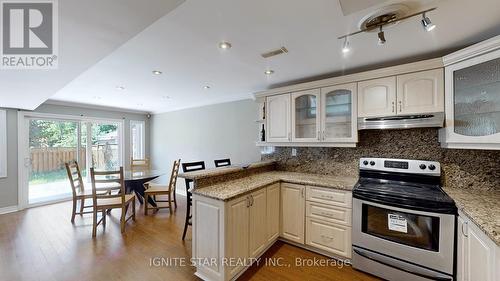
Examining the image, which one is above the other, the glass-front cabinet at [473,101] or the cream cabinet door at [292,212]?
the glass-front cabinet at [473,101]

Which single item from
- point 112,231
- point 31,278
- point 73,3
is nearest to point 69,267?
point 31,278

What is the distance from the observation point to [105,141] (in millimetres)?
5133

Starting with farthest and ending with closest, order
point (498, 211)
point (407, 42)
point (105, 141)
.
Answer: point (105, 141) → point (407, 42) → point (498, 211)

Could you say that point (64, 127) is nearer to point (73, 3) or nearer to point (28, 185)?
point (28, 185)

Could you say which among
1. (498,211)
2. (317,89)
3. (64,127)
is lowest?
(498,211)

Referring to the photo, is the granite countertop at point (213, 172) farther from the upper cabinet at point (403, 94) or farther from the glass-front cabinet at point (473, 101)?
Result: the glass-front cabinet at point (473, 101)

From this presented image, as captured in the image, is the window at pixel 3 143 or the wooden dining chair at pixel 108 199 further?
the window at pixel 3 143

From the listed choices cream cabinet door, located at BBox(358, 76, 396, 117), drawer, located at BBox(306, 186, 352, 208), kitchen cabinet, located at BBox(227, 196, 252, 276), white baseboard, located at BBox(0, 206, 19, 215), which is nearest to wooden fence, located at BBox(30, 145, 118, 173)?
white baseboard, located at BBox(0, 206, 19, 215)

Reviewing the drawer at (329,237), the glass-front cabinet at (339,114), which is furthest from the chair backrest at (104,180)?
the glass-front cabinet at (339,114)

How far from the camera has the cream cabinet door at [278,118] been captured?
286cm

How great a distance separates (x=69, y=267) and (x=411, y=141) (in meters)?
4.08

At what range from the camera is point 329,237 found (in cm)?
227

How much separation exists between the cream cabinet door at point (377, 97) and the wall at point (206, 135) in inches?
75.9

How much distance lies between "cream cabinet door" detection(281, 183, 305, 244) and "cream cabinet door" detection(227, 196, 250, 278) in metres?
0.73
